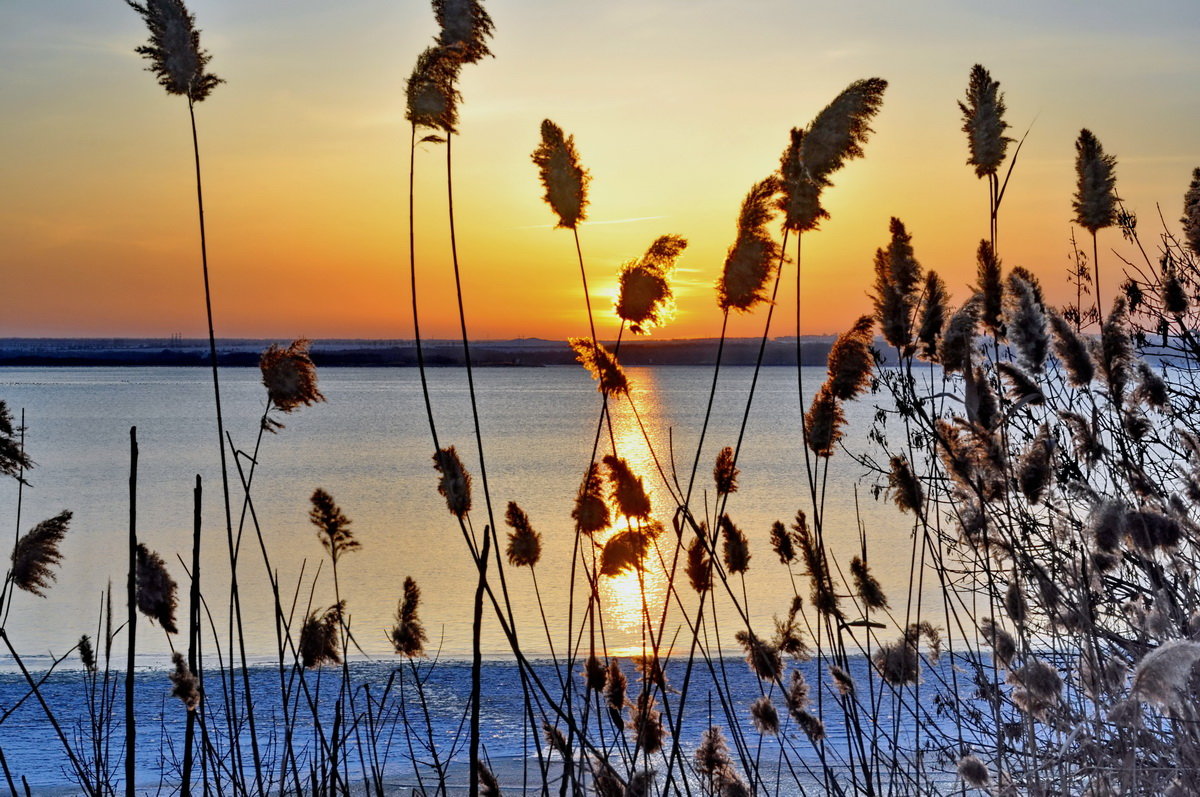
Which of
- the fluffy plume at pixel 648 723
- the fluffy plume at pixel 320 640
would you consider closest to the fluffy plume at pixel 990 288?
the fluffy plume at pixel 648 723

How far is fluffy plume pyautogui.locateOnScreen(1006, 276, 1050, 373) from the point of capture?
330cm

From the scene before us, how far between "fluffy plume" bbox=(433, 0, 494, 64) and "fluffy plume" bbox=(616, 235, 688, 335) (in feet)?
2.57

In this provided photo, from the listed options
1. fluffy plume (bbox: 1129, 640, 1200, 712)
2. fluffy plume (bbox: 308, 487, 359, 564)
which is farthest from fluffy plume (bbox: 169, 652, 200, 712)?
fluffy plume (bbox: 1129, 640, 1200, 712)

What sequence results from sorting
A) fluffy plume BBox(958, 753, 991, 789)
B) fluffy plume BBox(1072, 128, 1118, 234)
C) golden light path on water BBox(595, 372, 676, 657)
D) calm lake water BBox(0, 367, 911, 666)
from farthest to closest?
calm lake water BBox(0, 367, 911, 666)
fluffy plume BBox(1072, 128, 1118, 234)
golden light path on water BBox(595, 372, 676, 657)
fluffy plume BBox(958, 753, 991, 789)

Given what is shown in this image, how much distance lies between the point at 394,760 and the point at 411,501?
71.5 feet

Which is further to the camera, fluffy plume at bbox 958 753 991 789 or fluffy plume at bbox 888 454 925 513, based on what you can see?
fluffy plume at bbox 888 454 925 513

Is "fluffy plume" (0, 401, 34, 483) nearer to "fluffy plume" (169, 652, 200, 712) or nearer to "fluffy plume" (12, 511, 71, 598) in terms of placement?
"fluffy plume" (12, 511, 71, 598)

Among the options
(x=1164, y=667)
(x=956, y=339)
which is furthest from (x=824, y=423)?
(x=1164, y=667)

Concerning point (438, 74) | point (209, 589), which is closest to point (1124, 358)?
point (438, 74)

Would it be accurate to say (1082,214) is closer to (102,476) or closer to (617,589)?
(617,589)

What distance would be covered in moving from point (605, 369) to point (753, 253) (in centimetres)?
57

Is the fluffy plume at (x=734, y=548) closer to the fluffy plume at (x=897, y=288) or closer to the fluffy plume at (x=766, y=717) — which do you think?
the fluffy plume at (x=766, y=717)

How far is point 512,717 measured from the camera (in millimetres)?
7781

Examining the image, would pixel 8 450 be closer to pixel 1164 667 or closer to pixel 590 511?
pixel 590 511
